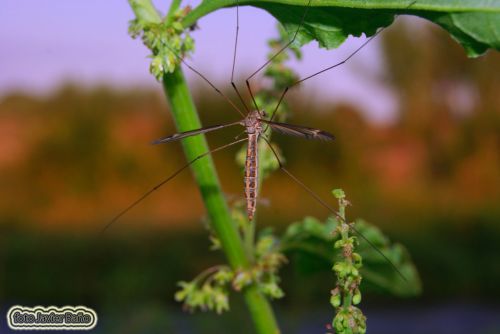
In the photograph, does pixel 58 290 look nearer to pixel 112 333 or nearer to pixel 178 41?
pixel 112 333

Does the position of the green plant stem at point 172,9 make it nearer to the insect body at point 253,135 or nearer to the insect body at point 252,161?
the insect body at point 253,135

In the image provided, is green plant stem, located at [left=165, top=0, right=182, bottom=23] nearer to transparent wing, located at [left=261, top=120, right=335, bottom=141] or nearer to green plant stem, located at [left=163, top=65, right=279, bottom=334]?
green plant stem, located at [left=163, top=65, right=279, bottom=334]

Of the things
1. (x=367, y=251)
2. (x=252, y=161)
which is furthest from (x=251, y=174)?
(x=367, y=251)

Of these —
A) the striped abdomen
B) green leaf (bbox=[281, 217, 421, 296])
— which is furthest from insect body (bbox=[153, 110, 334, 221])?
green leaf (bbox=[281, 217, 421, 296])

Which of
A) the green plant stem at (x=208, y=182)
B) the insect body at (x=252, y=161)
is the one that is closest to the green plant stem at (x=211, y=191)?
the green plant stem at (x=208, y=182)

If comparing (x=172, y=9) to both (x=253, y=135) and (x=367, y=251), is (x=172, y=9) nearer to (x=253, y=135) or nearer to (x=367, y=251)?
(x=253, y=135)

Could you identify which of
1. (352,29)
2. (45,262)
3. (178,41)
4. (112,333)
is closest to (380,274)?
(352,29)

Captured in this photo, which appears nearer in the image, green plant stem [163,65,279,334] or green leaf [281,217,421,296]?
green plant stem [163,65,279,334]

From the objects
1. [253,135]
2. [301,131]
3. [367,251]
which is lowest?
[367,251]
